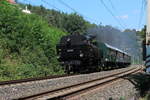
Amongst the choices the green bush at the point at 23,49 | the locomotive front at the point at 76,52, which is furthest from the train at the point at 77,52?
the green bush at the point at 23,49

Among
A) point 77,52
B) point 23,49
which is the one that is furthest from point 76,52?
point 23,49

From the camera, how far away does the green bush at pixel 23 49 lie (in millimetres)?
19573

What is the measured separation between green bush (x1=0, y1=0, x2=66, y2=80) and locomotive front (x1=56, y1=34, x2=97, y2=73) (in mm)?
1577

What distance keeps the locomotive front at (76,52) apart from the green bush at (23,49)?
1577 mm

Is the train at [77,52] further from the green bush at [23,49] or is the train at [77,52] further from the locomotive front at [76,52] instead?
the green bush at [23,49]

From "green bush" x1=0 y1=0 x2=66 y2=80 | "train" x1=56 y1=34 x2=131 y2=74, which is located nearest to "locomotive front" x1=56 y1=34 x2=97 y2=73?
"train" x1=56 y1=34 x2=131 y2=74

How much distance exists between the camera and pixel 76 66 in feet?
76.7

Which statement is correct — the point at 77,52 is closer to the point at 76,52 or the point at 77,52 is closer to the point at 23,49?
the point at 76,52

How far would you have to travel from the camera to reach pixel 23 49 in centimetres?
2316

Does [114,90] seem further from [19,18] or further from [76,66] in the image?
[19,18]

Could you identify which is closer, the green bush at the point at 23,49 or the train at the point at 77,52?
the green bush at the point at 23,49

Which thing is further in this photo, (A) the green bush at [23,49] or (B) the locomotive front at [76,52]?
(B) the locomotive front at [76,52]

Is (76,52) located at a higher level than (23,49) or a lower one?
lower

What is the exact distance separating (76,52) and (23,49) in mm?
3721
